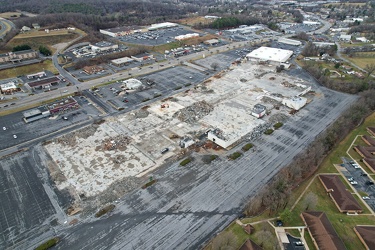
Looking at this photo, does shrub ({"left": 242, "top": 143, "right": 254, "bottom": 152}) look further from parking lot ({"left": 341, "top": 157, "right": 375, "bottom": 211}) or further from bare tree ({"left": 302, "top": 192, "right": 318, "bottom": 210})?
parking lot ({"left": 341, "top": 157, "right": 375, "bottom": 211})

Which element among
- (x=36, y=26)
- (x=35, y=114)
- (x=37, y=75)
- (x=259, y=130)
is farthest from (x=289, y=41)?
(x=36, y=26)

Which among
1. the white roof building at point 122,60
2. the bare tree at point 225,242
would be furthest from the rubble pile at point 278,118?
the white roof building at point 122,60

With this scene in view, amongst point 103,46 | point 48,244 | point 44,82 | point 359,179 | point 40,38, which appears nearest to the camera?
point 48,244

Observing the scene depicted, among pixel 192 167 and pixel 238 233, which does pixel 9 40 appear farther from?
pixel 238 233

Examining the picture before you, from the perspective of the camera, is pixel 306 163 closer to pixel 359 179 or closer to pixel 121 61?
pixel 359 179

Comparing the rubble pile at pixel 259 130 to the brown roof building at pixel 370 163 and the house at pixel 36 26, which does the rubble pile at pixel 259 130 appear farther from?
the house at pixel 36 26

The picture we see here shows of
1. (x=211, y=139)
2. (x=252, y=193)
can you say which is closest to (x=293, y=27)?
(x=211, y=139)
